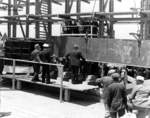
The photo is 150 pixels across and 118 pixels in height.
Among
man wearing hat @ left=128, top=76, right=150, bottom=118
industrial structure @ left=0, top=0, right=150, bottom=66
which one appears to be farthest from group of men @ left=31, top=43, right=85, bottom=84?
man wearing hat @ left=128, top=76, right=150, bottom=118

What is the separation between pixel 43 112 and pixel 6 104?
146 cm

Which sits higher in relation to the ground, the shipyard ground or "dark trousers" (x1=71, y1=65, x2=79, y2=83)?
"dark trousers" (x1=71, y1=65, x2=79, y2=83)

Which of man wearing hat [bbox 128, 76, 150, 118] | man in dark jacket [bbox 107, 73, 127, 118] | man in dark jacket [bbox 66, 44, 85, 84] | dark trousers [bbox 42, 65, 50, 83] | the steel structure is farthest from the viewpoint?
the steel structure

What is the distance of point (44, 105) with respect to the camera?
9.02 meters

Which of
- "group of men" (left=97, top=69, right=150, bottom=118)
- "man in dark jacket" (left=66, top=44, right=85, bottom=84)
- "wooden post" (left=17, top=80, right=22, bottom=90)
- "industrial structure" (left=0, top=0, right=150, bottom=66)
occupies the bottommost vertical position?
"wooden post" (left=17, top=80, right=22, bottom=90)

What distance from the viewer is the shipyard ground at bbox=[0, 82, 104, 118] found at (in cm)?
795

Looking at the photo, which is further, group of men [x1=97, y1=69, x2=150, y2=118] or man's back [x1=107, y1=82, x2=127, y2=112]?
man's back [x1=107, y1=82, x2=127, y2=112]

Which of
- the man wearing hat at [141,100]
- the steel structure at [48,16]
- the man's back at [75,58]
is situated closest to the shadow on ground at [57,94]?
the man's back at [75,58]

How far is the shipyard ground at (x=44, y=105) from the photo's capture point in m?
7.95

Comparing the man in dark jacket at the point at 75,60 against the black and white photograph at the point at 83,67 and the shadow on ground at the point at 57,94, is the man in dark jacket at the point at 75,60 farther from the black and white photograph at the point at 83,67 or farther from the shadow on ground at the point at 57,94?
the shadow on ground at the point at 57,94

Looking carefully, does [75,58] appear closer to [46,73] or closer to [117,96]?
[46,73]

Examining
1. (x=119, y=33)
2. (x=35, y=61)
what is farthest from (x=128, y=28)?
(x=35, y=61)

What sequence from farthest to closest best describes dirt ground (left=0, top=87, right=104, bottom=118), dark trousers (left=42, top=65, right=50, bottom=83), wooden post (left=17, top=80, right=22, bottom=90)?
wooden post (left=17, top=80, right=22, bottom=90) → dark trousers (left=42, top=65, right=50, bottom=83) → dirt ground (left=0, top=87, right=104, bottom=118)

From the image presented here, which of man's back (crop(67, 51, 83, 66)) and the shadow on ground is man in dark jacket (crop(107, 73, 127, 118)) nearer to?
the shadow on ground
